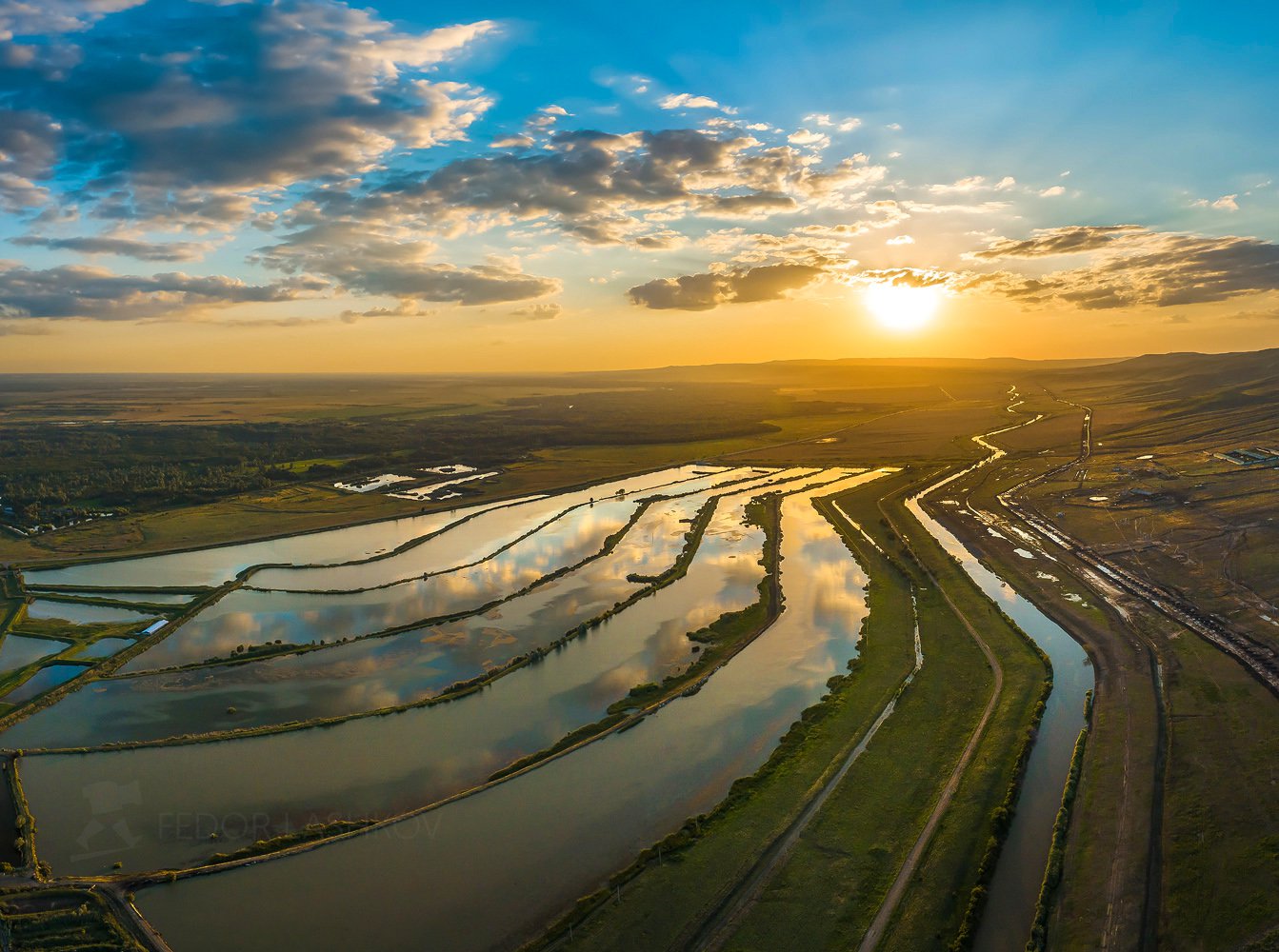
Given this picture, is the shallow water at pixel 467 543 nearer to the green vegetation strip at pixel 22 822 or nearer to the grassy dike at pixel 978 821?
the green vegetation strip at pixel 22 822

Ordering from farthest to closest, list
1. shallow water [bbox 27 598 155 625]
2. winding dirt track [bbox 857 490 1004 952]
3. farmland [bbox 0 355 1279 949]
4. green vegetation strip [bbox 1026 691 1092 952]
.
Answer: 1. shallow water [bbox 27 598 155 625]
2. farmland [bbox 0 355 1279 949]
3. winding dirt track [bbox 857 490 1004 952]
4. green vegetation strip [bbox 1026 691 1092 952]

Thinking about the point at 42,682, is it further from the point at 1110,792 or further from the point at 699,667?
the point at 1110,792

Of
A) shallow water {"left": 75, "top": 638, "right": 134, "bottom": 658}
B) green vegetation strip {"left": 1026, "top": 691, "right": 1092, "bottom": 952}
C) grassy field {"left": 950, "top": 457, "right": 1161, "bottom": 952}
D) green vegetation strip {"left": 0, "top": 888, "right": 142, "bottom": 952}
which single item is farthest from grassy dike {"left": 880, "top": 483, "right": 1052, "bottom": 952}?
shallow water {"left": 75, "top": 638, "right": 134, "bottom": 658}

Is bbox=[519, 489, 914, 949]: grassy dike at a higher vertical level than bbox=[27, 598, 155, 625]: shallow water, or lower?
lower

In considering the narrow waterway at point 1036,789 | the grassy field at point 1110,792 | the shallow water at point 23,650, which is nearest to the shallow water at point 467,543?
the shallow water at point 23,650

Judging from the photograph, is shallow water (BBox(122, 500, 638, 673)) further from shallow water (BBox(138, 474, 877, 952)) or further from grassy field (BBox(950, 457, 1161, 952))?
grassy field (BBox(950, 457, 1161, 952))

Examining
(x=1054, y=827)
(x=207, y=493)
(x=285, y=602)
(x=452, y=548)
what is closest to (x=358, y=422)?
(x=207, y=493)

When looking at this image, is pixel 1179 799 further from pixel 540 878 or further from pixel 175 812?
pixel 175 812
